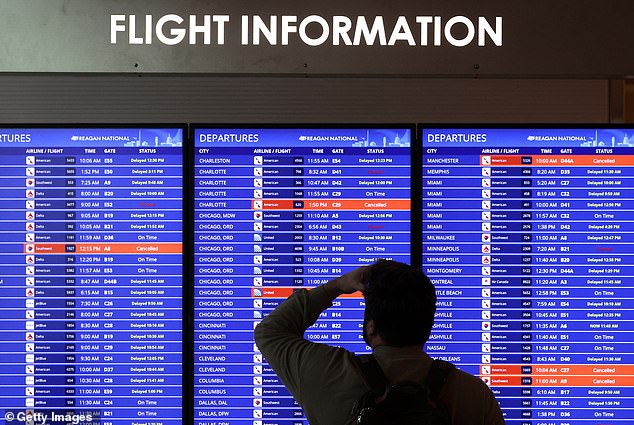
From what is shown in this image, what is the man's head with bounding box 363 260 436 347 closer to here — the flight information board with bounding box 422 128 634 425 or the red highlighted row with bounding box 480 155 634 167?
the flight information board with bounding box 422 128 634 425

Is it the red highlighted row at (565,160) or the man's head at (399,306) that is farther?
the red highlighted row at (565,160)

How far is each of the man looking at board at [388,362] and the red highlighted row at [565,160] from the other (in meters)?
1.65

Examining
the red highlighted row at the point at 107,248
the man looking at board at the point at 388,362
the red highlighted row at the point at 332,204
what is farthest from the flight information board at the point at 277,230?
the man looking at board at the point at 388,362

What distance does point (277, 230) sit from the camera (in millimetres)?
3895

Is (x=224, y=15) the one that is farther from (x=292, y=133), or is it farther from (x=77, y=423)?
(x=77, y=423)

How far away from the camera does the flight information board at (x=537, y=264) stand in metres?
3.83

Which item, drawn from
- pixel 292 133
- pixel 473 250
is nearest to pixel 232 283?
pixel 292 133

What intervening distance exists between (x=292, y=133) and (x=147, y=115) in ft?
6.84

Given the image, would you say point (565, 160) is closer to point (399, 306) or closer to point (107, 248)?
point (399, 306)

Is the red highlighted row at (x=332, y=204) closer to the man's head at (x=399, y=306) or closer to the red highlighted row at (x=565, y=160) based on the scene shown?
the red highlighted row at (x=565, y=160)

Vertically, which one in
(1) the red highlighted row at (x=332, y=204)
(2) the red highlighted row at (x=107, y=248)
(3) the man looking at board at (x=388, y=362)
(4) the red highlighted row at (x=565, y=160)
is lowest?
(3) the man looking at board at (x=388, y=362)

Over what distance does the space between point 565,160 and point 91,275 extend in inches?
89.7

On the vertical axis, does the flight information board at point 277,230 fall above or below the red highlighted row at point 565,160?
below

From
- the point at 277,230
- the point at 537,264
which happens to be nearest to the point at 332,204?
the point at 277,230
